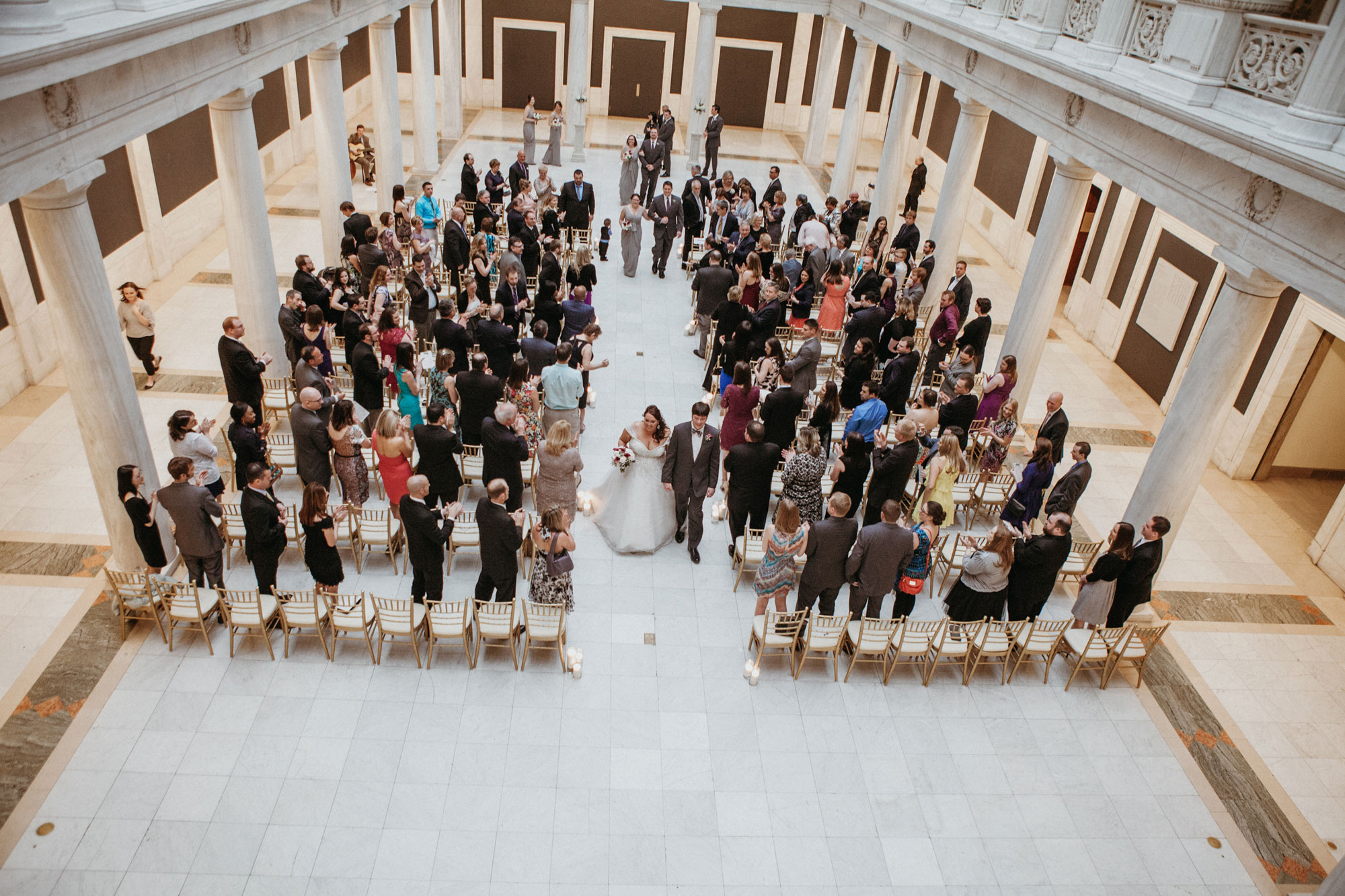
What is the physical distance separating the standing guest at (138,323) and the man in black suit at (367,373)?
3289mm

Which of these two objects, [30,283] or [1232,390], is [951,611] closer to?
[1232,390]

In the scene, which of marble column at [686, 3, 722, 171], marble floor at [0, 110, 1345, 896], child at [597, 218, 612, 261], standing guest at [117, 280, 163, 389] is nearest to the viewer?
marble floor at [0, 110, 1345, 896]

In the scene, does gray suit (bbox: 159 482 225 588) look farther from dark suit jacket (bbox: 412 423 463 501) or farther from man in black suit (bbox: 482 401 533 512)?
man in black suit (bbox: 482 401 533 512)

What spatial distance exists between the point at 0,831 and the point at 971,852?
7.14 metres

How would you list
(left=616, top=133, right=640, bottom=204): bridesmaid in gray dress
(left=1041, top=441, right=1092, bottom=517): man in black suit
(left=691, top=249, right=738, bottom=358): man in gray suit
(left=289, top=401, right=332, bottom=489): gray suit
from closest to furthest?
(left=289, top=401, right=332, bottom=489): gray suit → (left=1041, top=441, right=1092, bottom=517): man in black suit → (left=691, top=249, right=738, bottom=358): man in gray suit → (left=616, top=133, right=640, bottom=204): bridesmaid in gray dress

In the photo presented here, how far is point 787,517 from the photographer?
7613 millimetres

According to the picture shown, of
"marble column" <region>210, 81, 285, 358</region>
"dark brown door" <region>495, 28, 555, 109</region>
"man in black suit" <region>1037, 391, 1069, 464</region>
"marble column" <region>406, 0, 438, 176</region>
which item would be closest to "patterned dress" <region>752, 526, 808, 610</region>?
"man in black suit" <region>1037, 391, 1069, 464</region>

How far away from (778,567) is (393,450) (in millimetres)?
3863

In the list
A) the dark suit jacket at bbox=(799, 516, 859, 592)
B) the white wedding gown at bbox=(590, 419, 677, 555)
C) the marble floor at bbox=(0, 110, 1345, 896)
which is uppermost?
the dark suit jacket at bbox=(799, 516, 859, 592)

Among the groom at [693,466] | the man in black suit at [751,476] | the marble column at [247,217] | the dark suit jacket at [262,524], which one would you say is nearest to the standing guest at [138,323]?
the marble column at [247,217]

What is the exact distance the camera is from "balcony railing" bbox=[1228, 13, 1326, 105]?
628 cm

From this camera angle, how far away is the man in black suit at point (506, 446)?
27.6 feet

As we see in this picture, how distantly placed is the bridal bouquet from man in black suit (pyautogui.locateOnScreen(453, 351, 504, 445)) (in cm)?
151

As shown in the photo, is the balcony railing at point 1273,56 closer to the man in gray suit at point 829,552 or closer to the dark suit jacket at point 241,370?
the man in gray suit at point 829,552
